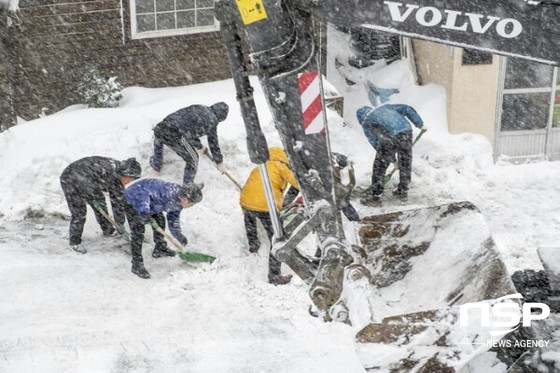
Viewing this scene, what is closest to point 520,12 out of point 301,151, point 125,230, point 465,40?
point 465,40

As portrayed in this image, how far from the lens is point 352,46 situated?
13.8 m

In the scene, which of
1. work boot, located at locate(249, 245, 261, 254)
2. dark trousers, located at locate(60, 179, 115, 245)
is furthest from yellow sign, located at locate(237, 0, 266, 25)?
dark trousers, located at locate(60, 179, 115, 245)

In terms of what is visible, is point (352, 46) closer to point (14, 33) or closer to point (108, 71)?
point (108, 71)

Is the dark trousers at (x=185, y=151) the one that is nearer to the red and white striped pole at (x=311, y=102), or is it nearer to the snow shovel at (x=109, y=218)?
the snow shovel at (x=109, y=218)

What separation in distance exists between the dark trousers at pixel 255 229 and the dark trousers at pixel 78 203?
62.1 inches

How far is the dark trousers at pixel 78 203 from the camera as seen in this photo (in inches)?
348

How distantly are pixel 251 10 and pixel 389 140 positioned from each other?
583 centimetres

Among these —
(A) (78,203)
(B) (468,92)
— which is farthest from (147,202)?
(B) (468,92)

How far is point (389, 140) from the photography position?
10.4m

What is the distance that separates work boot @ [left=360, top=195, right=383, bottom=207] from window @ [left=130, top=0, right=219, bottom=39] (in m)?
3.80

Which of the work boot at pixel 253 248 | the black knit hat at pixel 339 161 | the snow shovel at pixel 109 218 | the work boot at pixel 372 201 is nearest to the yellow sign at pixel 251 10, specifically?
the black knit hat at pixel 339 161

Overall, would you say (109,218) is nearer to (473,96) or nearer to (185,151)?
(185,151)

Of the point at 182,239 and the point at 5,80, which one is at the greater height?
the point at 5,80

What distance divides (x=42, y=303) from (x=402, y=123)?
4.81 m
